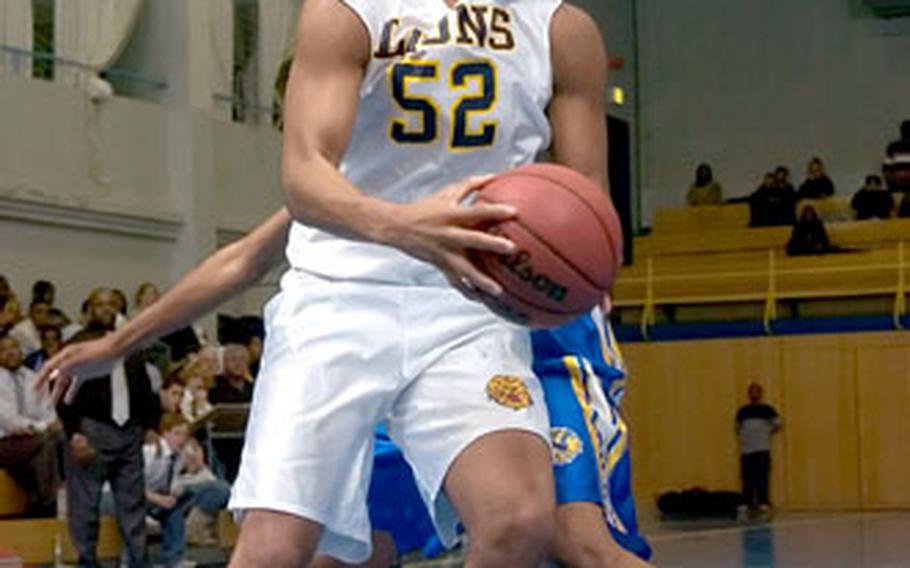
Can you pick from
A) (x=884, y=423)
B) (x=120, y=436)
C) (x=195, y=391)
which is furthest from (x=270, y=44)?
(x=120, y=436)

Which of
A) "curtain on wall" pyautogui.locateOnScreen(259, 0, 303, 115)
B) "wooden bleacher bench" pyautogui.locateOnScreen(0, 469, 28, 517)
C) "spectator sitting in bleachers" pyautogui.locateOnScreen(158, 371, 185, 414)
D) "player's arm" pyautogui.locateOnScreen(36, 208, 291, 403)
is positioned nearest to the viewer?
"player's arm" pyautogui.locateOnScreen(36, 208, 291, 403)

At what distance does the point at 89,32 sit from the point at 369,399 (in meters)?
14.6

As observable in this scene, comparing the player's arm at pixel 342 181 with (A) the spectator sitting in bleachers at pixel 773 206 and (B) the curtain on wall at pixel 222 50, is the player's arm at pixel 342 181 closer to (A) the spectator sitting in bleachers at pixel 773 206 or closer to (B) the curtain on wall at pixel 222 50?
(B) the curtain on wall at pixel 222 50

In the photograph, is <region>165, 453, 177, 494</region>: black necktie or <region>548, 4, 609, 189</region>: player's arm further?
<region>165, 453, 177, 494</region>: black necktie

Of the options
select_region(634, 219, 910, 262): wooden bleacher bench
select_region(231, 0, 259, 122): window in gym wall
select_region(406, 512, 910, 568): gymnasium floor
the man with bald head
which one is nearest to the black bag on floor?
select_region(406, 512, 910, 568): gymnasium floor

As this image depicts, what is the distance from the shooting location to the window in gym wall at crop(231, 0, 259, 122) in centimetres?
1994

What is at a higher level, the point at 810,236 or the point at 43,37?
the point at 43,37

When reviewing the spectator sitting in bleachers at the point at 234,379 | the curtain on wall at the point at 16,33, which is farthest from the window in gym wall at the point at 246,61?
the spectator sitting in bleachers at the point at 234,379

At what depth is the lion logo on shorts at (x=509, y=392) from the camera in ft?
13.2

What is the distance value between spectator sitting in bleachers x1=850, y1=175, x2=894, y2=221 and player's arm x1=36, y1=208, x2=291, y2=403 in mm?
19838

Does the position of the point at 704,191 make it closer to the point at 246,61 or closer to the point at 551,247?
the point at 246,61

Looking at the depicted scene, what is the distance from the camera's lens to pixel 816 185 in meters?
25.0

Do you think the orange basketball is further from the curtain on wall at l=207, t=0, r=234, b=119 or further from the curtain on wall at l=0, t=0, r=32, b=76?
the curtain on wall at l=207, t=0, r=234, b=119

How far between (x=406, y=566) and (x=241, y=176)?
8075mm
